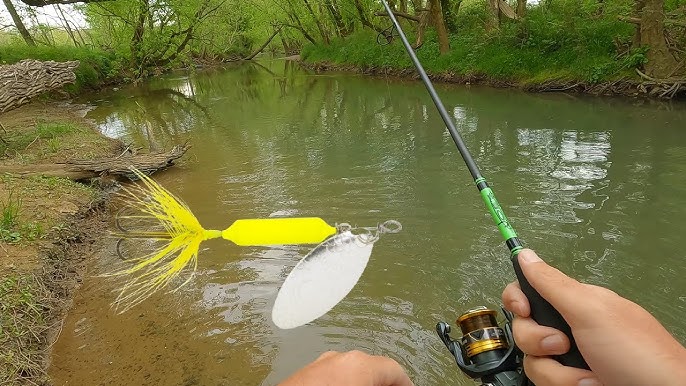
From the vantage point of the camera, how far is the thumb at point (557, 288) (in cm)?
104

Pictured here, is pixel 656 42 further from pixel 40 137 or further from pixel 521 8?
pixel 40 137

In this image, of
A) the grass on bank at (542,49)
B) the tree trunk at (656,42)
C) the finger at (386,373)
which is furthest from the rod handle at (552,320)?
the grass on bank at (542,49)

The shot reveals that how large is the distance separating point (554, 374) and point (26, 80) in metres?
11.0

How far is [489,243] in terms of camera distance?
15.3ft

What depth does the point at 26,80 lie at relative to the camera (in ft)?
31.2

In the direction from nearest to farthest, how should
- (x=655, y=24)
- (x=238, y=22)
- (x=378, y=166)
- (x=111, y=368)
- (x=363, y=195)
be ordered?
(x=111, y=368) → (x=363, y=195) → (x=378, y=166) → (x=655, y=24) → (x=238, y=22)

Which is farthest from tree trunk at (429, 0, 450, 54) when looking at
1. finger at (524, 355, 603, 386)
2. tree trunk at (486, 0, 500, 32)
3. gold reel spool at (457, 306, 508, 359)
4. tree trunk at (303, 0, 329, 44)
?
finger at (524, 355, 603, 386)

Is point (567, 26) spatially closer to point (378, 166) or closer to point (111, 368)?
point (378, 166)

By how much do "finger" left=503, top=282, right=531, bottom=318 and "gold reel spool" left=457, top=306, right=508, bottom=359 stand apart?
0.14 m

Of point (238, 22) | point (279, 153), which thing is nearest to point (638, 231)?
point (279, 153)

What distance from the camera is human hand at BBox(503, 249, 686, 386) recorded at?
0.92 metres

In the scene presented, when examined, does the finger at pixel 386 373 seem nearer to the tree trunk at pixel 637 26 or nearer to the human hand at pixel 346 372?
the human hand at pixel 346 372

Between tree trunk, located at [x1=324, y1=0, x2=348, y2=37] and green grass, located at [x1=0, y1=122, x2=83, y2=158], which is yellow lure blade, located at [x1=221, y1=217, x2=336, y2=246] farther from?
tree trunk, located at [x1=324, y1=0, x2=348, y2=37]

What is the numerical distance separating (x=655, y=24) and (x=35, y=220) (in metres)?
11.9
